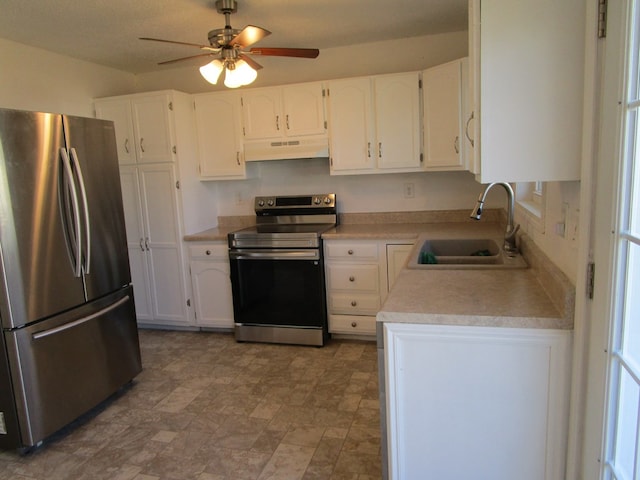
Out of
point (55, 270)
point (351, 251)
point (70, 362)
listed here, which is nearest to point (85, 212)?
point (55, 270)

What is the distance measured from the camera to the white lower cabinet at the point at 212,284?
150 inches

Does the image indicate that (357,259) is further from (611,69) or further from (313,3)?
(611,69)

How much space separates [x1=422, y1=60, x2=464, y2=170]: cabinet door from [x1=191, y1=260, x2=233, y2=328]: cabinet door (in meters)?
1.89

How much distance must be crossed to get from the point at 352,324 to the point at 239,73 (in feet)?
6.72

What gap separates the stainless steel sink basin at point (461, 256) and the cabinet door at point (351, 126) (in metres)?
0.92

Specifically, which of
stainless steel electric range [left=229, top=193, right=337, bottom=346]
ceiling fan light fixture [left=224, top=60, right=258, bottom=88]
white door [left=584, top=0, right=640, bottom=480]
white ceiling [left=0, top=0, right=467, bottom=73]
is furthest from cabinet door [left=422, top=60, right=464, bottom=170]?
white door [left=584, top=0, right=640, bottom=480]

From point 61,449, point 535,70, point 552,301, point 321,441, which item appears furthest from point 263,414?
point 535,70

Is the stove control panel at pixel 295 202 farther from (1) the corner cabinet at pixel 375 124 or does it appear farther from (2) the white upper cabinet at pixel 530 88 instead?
(2) the white upper cabinet at pixel 530 88

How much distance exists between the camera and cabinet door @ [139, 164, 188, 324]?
3.80m

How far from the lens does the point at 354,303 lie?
3.56 meters

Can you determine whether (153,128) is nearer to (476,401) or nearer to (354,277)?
(354,277)

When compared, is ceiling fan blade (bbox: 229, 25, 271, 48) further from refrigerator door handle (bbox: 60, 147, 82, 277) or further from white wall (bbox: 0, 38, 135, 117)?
white wall (bbox: 0, 38, 135, 117)

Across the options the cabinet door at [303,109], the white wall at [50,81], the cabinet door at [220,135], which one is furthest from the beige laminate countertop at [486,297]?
the white wall at [50,81]

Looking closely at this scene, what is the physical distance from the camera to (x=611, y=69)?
1131 mm
